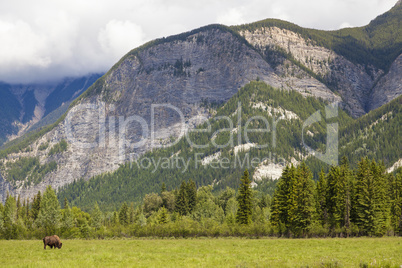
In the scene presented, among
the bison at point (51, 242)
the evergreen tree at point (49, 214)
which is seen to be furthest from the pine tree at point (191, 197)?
the bison at point (51, 242)

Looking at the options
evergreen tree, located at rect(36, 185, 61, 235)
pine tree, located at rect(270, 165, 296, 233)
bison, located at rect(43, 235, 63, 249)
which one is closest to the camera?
bison, located at rect(43, 235, 63, 249)

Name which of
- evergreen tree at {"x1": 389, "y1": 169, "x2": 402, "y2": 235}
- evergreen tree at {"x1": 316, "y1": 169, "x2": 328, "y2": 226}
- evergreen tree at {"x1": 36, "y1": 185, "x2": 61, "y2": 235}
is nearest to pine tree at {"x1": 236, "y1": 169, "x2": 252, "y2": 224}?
evergreen tree at {"x1": 316, "y1": 169, "x2": 328, "y2": 226}

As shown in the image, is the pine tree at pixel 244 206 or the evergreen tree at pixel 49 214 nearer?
the pine tree at pixel 244 206

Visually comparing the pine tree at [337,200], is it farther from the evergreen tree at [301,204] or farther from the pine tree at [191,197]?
the pine tree at [191,197]

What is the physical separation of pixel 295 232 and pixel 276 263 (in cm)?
4917

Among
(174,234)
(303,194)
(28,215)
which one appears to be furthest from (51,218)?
(303,194)

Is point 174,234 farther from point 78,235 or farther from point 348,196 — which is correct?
point 348,196

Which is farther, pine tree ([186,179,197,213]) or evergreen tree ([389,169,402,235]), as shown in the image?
pine tree ([186,179,197,213])

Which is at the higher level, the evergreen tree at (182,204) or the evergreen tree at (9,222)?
the evergreen tree at (182,204)

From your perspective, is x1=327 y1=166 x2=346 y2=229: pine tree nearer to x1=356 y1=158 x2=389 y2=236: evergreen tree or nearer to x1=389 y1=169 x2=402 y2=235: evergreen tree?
x1=356 y1=158 x2=389 y2=236: evergreen tree

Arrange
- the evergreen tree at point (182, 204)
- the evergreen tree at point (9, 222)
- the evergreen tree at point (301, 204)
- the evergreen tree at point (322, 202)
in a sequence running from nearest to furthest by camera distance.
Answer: the evergreen tree at point (301, 204)
the evergreen tree at point (322, 202)
the evergreen tree at point (9, 222)
the evergreen tree at point (182, 204)

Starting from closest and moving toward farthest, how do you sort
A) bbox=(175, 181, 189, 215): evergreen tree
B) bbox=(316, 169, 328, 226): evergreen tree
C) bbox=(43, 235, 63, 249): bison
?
bbox=(43, 235, 63, 249): bison, bbox=(316, 169, 328, 226): evergreen tree, bbox=(175, 181, 189, 215): evergreen tree

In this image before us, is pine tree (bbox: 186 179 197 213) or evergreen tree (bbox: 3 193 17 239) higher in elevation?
Result: pine tree (bbox: 186 179 197 213)

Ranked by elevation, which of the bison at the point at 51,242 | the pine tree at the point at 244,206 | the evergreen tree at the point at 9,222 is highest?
the pine tree at the point at 244,206
